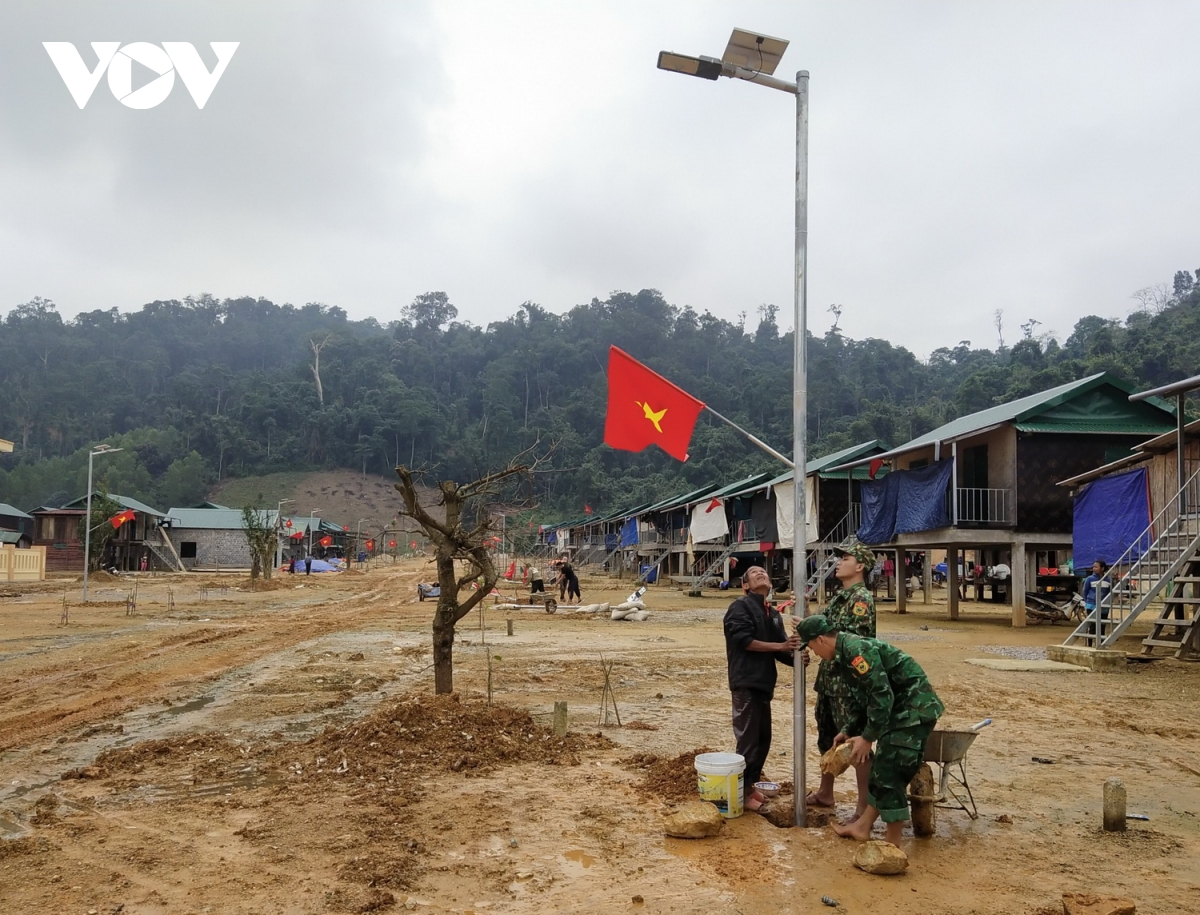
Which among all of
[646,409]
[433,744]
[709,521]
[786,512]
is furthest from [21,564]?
[646,409]

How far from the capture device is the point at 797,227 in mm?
6434

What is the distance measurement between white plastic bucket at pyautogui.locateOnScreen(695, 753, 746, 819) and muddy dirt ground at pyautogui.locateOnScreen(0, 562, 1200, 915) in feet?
0.67

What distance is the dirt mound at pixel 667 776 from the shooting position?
6660 millimetres

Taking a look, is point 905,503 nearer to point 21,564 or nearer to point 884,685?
point 884,685

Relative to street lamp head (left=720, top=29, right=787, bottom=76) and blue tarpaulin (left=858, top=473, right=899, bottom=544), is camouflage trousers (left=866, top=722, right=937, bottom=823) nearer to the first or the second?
street lamp head (left=720, top=29, right=787, bottom=76)

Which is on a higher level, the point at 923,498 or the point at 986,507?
the point at 923,498

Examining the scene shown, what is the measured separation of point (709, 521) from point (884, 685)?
34734mm

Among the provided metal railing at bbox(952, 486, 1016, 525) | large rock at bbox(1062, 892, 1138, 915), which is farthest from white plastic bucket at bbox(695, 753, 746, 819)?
metal railing at bbox(952, 486, 1016, 525)

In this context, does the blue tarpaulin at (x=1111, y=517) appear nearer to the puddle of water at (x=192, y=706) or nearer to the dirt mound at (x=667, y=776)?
the dirt mound at (x=667, y=776)

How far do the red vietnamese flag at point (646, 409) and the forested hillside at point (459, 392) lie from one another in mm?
58909

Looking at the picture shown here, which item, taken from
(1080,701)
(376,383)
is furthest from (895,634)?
(376,383)

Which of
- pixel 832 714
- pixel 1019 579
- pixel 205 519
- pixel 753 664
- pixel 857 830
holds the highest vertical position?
pixel 205 519

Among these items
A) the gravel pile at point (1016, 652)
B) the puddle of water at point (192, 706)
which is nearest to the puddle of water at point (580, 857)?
the puddle of water at point (192, 706)

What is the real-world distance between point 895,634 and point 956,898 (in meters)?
15.1
